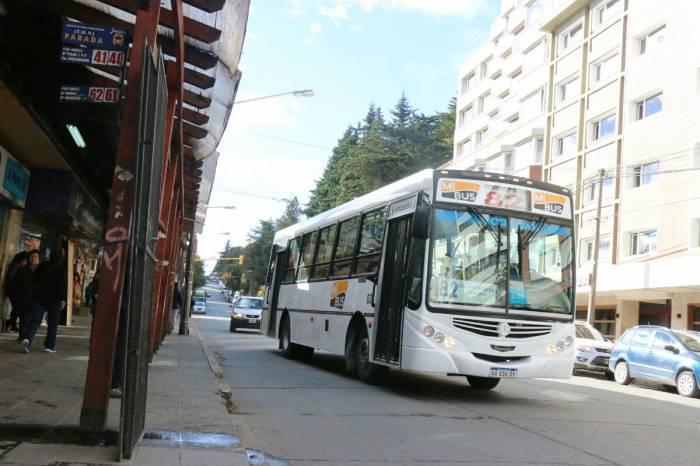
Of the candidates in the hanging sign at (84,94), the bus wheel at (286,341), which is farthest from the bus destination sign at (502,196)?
the bus wheel at (286,341)

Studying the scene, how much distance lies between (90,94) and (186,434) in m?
3.56

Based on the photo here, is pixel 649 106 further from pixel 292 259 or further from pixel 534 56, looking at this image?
pixel 292 259

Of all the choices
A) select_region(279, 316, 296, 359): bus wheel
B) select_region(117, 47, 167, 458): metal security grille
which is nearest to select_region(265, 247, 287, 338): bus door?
select_region(279, 316, 296, 359): bus wheel

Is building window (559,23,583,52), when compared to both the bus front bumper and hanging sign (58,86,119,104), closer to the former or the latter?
the bus front bumper

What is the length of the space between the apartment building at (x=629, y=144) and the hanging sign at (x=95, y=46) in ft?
82.8

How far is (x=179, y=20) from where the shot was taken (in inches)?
275

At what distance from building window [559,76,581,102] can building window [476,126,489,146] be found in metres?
13.1

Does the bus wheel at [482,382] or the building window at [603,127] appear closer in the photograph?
the bus wheel at [482,382]

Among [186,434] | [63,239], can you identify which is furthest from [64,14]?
[63,239]

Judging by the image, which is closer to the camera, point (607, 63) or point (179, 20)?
point (179, 20)

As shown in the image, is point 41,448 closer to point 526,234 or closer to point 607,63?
point 526,234

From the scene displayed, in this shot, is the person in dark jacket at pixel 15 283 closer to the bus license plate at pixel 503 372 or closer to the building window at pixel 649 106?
the bus license plate at pixel 503 372

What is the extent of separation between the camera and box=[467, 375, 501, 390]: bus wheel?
41.1 ft

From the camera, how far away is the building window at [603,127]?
36500 millimetres
